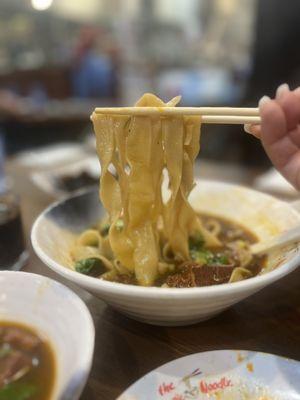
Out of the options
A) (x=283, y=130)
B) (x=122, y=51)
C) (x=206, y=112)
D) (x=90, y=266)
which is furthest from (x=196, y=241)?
(x=122, y=51)

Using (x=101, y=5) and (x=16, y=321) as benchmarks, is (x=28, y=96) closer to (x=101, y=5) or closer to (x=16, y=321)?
(x=101, y=5)

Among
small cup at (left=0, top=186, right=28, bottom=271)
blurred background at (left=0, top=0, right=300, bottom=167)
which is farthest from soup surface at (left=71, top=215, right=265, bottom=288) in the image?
blurred background at (left=0, top=0, right=300, bottom=167)

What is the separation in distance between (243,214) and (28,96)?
22.6 feet

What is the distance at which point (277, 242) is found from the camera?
1.63 m

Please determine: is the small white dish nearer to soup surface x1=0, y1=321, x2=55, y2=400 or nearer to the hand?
soup surface x1=0, y1=321, x2=55, y2=400

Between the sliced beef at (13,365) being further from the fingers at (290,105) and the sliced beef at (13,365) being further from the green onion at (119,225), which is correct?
the fingers at (290,105)

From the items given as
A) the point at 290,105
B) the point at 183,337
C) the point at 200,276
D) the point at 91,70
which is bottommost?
the point at 91,70

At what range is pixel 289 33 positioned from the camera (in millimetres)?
5180

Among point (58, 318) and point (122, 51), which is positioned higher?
point (58, 318)

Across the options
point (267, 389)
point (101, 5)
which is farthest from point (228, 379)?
point (101, 5)

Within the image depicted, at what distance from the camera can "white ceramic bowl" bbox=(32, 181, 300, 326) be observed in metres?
1.16

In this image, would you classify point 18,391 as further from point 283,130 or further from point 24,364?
point 283,130

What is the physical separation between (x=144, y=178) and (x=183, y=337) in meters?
0.62

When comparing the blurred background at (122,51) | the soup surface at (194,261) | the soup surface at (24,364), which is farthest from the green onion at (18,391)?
the blurred background at (122,51)
